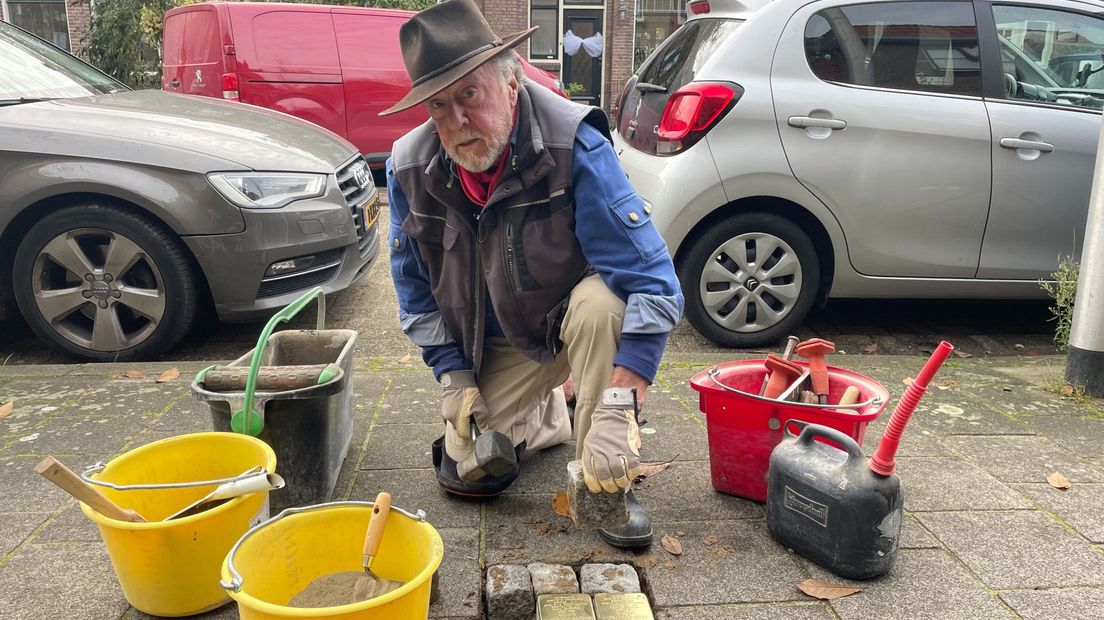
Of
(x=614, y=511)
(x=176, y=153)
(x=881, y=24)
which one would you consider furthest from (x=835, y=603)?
(x=176, y=153)

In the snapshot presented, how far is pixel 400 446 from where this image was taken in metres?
3.08

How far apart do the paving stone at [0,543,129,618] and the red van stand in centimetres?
648

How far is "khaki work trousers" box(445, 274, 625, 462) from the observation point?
2387mm

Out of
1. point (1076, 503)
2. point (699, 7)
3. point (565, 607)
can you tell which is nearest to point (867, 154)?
point (699, 7)

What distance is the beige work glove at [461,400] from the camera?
263 cm

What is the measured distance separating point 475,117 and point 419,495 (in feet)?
4.09

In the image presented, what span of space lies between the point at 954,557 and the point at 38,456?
3095 mm

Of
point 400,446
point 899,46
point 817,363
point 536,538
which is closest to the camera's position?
point 536,538

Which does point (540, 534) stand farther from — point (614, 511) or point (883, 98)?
point (883, 98)

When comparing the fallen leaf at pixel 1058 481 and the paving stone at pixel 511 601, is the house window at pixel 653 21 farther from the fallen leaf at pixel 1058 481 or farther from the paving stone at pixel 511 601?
the paving stone at pixel 511 601

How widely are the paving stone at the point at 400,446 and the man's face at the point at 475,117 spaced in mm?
1141

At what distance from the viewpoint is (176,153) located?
4027 mm

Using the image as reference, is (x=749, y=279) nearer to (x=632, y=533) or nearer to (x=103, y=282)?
(x=632, y=533)

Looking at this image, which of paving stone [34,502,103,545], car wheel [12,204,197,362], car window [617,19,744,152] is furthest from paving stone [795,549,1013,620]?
car wheel [12,204,197,362]
